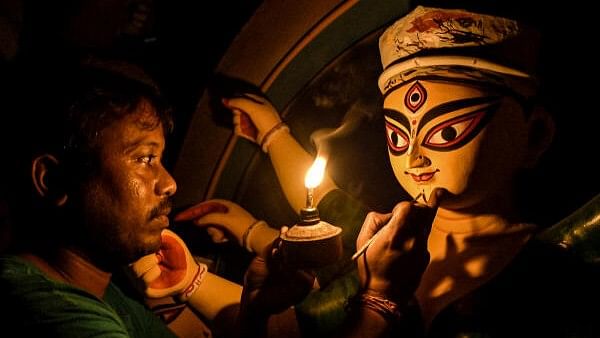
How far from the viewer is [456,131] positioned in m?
2.33

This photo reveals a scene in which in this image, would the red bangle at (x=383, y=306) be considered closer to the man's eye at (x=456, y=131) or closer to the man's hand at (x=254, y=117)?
the man's eye at (x=456, y=131)

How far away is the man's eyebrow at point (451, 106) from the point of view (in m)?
2.29

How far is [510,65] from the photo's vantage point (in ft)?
7.41

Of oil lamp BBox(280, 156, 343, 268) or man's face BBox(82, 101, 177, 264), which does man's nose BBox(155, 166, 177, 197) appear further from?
oil lamp BBox(280, 156, 343, 268)

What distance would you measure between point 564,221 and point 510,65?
74 cm

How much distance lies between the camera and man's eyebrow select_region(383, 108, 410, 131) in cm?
246

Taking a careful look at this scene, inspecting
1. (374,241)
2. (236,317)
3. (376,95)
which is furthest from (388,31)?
(236,317)

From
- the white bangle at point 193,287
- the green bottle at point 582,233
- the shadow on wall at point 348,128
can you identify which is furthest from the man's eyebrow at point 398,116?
the white bangle at point 193,287

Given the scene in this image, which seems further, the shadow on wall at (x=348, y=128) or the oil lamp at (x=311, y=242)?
the shadow on wall at (x=348, y=128)

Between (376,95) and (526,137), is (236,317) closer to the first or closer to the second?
(376,95)

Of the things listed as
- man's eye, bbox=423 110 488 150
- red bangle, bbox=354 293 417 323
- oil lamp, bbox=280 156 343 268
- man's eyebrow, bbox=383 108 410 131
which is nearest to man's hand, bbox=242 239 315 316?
oil lamp, bbox=280 156 343 268

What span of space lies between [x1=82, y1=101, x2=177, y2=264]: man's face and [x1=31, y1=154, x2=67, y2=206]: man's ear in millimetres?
120

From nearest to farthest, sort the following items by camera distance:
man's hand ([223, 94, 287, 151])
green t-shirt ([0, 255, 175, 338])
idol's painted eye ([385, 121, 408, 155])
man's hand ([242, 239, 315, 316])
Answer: green t-shirt ([0, 255, 175, 338]) < idol's painted eye ([385, 121, 408, 155]) < man's hand ([242, 239, 315, 316]) < man's hand ([223, 94, 287, 151])

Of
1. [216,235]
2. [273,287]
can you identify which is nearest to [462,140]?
[273,287]
